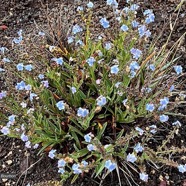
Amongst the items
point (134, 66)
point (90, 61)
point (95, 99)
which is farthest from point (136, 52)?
point (95, 99)

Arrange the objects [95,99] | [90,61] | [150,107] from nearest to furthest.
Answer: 1. [150,107]
2. [90,61]
3. [95,99]

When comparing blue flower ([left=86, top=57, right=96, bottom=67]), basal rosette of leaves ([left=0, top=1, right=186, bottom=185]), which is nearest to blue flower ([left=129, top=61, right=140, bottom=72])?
basal rosette of leaves ([left=0, top=1, right=186, bottom=185])

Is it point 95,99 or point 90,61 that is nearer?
point 90,61

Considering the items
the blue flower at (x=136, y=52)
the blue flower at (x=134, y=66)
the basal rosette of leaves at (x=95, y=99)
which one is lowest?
the basal rosette of leaves at (x=95, y=99)

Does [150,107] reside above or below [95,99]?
above

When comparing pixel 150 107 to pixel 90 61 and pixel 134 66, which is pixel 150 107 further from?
pixel 90 61

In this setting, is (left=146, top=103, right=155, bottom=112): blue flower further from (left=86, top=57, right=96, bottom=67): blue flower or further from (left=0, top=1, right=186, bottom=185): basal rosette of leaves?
(left=86, top=57, right=96, bottom=67): blue flower

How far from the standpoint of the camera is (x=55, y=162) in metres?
2.72

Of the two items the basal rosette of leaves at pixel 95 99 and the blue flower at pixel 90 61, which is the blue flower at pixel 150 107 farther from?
the blue flower at pixel 90 61

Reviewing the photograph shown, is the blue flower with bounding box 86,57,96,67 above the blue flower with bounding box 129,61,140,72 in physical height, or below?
above

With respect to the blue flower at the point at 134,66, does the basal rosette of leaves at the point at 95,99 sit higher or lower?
lower

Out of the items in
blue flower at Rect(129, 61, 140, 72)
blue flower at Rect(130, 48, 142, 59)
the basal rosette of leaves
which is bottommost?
the basal rosette of leaves

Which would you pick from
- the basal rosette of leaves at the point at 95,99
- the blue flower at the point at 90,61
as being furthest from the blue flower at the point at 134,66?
the blue flower at the point at 90,61

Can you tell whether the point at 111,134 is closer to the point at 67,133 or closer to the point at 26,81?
the point at 67,133
